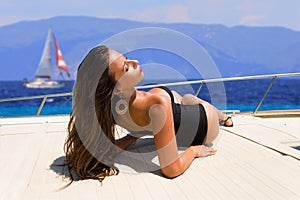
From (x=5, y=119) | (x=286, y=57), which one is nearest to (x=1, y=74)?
(x=286, y=57)

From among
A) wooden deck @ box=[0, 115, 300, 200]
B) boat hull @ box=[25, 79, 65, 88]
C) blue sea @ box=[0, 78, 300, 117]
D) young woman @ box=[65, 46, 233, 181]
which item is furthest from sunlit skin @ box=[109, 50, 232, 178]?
boat hull @ box=[25, 79, 65, 88]

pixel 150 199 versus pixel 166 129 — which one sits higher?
pixel 166 129

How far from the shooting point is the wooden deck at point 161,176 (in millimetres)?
1753

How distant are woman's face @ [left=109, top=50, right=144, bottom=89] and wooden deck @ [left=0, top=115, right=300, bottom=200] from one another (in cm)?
58

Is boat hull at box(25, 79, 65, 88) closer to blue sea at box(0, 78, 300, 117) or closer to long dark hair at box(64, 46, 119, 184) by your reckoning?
blue sea at box(0, 78, 300, 117)

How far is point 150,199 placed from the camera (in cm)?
168

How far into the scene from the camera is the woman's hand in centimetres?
231

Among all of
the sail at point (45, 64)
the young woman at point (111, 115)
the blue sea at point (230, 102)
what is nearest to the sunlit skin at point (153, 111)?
the young woman at point (111, 115)

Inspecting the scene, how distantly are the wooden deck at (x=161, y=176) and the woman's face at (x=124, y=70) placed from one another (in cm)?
58

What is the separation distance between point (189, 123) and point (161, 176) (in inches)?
19.4

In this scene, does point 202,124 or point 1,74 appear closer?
point 202,124

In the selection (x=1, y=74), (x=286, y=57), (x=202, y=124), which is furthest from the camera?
(x=286, y=57)

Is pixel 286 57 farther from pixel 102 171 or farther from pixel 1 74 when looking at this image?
pixel 102 171

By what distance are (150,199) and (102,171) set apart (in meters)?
0.47
